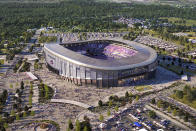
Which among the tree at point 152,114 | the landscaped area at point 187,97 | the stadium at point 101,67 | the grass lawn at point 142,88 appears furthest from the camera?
the stadium at point 101,67

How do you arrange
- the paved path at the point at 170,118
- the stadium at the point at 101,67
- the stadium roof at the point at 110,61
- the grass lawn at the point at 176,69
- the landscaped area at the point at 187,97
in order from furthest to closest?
the grass lawn at the point at 176,69 < the stadium roof at the point at 110,61 < the stadium at the point at 101,67 < the landscaped area at the point at 187,97 < the paved path at the point at 170,118

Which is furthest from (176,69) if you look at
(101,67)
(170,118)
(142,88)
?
(170,118)

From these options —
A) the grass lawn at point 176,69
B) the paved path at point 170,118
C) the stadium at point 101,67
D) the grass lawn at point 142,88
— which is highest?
the stadium at point 101,67

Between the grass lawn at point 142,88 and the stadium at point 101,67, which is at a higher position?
the stadium at point 101,67

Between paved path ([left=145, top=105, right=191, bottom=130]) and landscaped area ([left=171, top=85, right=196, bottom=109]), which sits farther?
landscaped area ([left=171, top=85, right=196, bottom=109])

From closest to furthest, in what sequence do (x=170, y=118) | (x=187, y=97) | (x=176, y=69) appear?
(x=170, y=118) < (x=187, y=97) < (x=176, y=69)

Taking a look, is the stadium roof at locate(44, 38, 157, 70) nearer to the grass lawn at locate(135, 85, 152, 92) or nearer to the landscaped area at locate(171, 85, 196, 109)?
the grass lawn at locate(135, 85, 152, 92)

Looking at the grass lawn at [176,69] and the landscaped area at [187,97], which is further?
the grass lawn at [176,69]

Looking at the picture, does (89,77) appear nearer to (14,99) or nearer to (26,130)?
(14,99)

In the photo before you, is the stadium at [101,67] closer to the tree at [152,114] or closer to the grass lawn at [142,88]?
the grass lawn at [142,88]

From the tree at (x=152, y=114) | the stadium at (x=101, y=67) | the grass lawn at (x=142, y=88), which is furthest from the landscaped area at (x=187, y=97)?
the stadium at (x=101, y=67)

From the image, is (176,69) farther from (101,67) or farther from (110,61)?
(101,67)

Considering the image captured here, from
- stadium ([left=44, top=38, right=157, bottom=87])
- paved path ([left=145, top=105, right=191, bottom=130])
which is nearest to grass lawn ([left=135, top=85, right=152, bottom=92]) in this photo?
stadium ([left=44, top=38, right=157, bottom=87])

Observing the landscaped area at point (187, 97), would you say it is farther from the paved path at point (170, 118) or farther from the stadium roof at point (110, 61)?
the stadium roof at point (110, 61)
